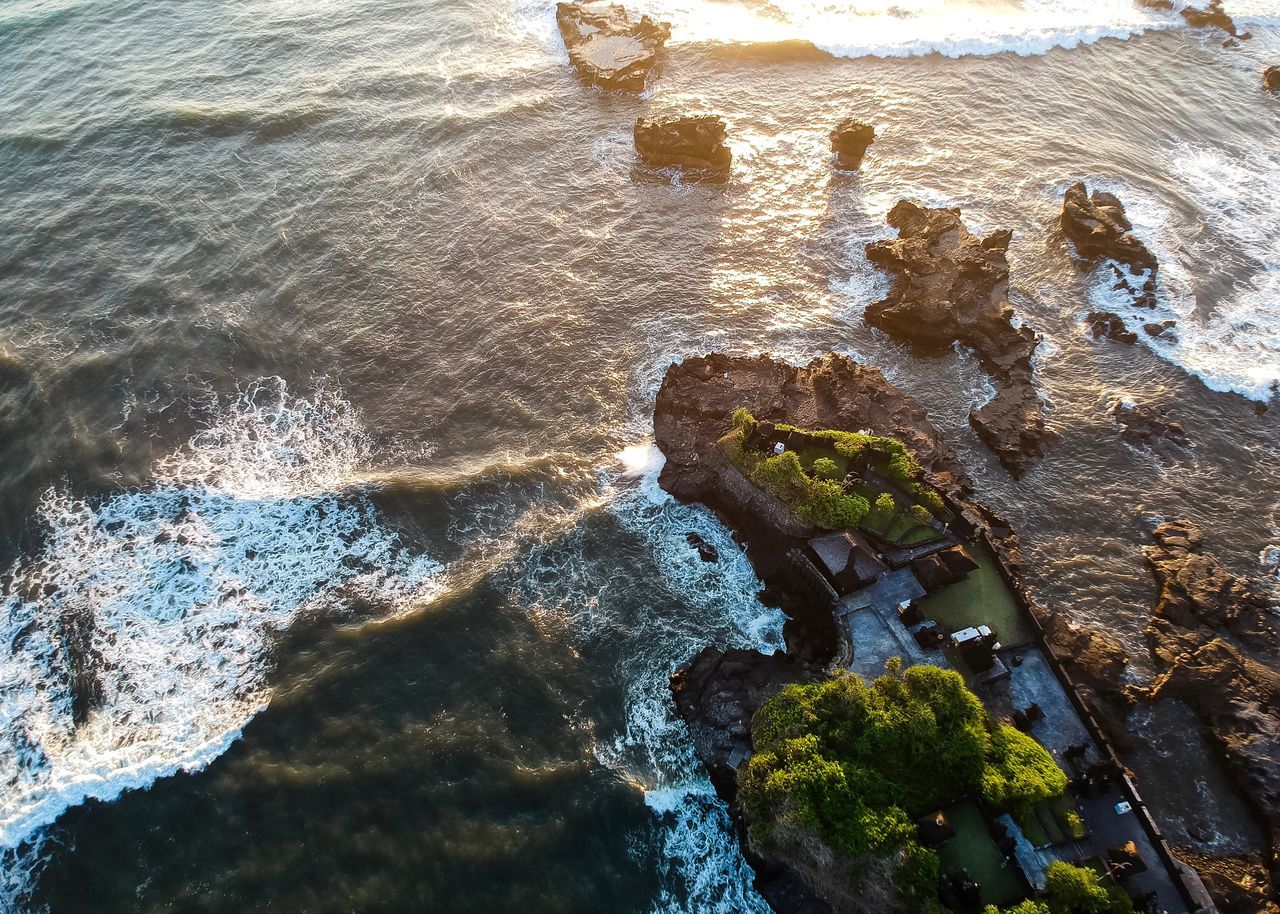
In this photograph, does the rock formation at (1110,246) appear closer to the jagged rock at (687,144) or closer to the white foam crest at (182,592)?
the jagged rock at (687,144)

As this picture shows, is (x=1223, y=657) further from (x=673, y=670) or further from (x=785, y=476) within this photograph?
(x=673, y=670)

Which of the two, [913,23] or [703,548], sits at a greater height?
[913,23]

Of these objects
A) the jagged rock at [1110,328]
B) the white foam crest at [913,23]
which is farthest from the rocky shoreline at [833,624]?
the white foam crest at [913,23]

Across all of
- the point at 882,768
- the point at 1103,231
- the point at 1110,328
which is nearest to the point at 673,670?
the point at 882,768

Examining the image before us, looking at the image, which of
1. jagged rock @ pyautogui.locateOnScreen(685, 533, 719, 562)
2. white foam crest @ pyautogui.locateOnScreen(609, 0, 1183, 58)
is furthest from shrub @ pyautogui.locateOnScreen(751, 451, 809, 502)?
white foam crest @ pyautogui.locateOnScreen(609, 0, 1183, 58)

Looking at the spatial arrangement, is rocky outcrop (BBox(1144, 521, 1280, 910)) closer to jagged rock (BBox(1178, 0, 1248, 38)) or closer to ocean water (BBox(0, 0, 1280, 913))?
ocean water (BBox(0, 0, 1280, 913))
